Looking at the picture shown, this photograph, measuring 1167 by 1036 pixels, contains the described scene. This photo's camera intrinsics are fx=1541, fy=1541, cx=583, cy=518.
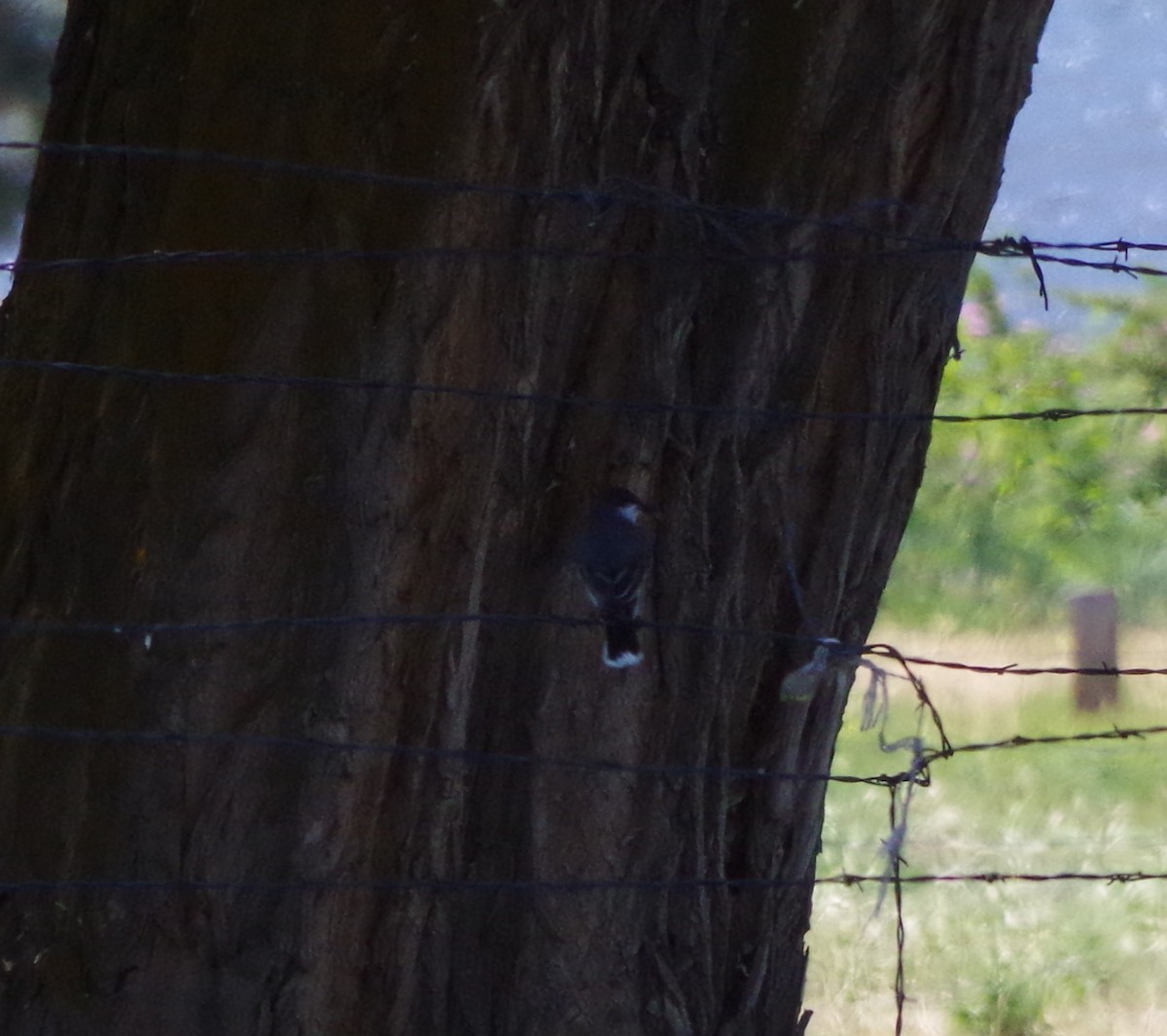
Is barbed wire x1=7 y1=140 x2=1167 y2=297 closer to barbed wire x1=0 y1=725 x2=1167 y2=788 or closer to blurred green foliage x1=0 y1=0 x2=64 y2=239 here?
barbed wire x1=0 y1=725 x2=1167 y2=788

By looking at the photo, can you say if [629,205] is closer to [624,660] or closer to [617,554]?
[617,554]

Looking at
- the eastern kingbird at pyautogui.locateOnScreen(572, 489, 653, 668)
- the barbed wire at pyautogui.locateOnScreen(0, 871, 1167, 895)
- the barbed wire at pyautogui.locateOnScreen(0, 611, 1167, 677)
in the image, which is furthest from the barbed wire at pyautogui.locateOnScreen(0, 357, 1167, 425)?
the barbed wire at pyautogui.locateOnScreen(0, 871, 1167, 895)

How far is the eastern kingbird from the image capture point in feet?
8.02

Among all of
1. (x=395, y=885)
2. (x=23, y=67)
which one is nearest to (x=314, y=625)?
(x=395, y=885)

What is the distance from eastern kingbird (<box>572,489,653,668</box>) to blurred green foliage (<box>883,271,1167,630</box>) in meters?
4.72

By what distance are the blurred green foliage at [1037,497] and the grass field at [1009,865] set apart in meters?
0.24

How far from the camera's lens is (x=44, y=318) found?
254 cm

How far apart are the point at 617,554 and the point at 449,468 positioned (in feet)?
0.96

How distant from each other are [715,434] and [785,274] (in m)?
0.28

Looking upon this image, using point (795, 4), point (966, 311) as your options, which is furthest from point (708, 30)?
point (966, 311)

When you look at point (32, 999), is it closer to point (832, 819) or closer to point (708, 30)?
point (708, 30)

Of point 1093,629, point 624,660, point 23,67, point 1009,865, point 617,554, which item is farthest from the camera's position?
point 1093,629

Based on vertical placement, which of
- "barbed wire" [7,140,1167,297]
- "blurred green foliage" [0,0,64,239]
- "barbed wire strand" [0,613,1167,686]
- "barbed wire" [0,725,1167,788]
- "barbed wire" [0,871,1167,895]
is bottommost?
"barbed wire" [0,871,1167,895]

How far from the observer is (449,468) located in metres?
2.39
